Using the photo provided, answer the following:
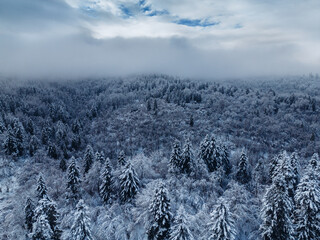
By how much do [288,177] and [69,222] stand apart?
136 feet

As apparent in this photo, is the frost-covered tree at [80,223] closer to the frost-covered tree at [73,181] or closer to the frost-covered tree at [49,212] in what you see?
the frost-covered tree at [49,212]

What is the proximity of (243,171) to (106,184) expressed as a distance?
115 ft

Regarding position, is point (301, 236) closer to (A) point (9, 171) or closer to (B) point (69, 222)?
(B) point (69, 222)

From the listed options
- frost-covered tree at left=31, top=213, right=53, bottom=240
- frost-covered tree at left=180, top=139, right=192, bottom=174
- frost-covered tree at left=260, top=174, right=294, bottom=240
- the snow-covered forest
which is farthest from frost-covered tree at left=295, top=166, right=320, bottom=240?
frost-covered tree at left=31, top=213, right=53, bottom=240

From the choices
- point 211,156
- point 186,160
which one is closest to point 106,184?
point 186,160

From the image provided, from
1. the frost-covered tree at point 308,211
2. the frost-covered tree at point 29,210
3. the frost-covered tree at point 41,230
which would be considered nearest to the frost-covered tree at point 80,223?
the frost-covered tree at point 41,230

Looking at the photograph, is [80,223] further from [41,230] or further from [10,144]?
[10,144]

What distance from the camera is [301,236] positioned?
2569 centimetres

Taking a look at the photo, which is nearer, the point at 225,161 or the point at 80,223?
the point at 80,223

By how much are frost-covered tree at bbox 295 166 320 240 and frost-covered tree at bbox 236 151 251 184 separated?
78.3 ft

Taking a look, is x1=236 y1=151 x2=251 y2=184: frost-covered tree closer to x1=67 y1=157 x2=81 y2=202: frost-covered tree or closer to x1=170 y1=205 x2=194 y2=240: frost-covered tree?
x1=170 y1=205 x2=194 y2=240: frost-covered tree

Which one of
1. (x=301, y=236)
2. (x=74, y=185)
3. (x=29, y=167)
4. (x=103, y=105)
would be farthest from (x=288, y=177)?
(x=103, y=105)

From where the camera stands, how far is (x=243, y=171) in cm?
5016

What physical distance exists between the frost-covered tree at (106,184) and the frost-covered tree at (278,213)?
3025cm
